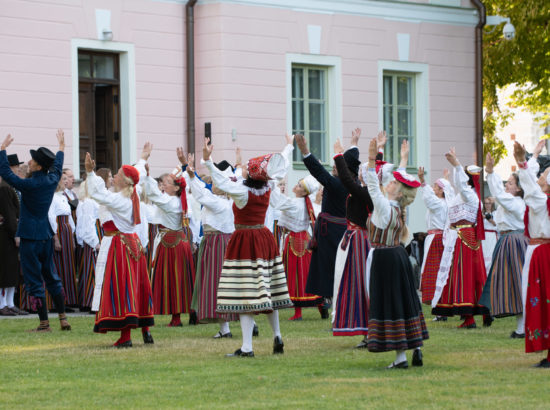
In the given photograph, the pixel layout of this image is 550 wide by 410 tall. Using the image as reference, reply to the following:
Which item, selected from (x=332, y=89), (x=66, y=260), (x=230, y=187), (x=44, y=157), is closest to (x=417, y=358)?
(x=230, y=187)

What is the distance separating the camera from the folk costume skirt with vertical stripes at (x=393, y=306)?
9109 millimetres

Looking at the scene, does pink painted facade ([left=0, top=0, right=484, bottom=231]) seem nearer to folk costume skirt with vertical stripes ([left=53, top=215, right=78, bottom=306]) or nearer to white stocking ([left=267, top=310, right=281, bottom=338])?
folk costume skirt with vertical stripes ([left=53, top=215, right=78, bottom=306])

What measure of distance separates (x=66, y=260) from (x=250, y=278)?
5596 mm

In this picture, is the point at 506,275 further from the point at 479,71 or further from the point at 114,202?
the point at 479,71

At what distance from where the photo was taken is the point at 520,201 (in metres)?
12.1

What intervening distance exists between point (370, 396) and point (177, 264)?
574cm

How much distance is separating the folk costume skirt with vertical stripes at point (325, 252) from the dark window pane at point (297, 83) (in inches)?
290

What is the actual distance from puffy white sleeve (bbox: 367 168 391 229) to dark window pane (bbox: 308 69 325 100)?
11.0m

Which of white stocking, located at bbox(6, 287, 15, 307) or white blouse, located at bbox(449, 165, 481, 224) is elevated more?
white blouse, located at bbox(449, 165, 481, 224)

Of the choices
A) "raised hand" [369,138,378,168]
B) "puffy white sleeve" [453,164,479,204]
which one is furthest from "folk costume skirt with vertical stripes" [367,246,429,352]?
"puffy white sleeve" [453,164,479,204]

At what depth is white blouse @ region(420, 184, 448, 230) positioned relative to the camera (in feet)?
45.4

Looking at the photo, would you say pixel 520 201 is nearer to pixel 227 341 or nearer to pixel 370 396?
pixel 227 341

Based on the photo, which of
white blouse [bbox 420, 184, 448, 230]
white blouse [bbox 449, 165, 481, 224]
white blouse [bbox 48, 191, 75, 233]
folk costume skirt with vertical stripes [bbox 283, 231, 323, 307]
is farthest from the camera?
white blouse [bbox 48, 191, 75, 233]

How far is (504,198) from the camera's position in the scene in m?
11.7
